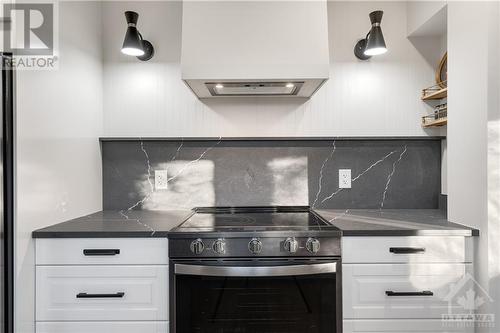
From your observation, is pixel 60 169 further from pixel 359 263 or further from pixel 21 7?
pixel 359 263

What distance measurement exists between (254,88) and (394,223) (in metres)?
0.99

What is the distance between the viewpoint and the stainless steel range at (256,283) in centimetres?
140

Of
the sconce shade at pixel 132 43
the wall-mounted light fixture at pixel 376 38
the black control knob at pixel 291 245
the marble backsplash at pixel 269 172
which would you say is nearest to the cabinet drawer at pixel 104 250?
the black control knob at pixel 291 245

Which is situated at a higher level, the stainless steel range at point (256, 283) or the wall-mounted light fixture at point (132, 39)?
the wall-mounted light fixture at point (132, 39)

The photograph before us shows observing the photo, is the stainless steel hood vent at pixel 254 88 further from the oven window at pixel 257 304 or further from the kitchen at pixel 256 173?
the oven window at pixel 257 304

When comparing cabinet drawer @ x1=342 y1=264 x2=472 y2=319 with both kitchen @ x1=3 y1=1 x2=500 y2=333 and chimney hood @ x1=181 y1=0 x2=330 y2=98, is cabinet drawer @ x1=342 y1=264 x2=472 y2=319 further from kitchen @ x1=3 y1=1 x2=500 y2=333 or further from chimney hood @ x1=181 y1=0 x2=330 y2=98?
chimney hood @ x1=181 y1=0 x2=330 y2=98

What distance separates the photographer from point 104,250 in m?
1.42

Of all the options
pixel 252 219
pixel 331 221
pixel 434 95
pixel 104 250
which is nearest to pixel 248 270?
pixel 252 219

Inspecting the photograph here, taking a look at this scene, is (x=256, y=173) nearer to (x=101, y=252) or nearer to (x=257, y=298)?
(x=257, y=298)

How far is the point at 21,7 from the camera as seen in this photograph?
1.34 meters

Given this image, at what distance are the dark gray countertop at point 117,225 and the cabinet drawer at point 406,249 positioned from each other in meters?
0.83

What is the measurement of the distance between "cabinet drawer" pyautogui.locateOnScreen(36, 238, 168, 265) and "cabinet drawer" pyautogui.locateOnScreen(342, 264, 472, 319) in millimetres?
831

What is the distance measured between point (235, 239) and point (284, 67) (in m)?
0.83

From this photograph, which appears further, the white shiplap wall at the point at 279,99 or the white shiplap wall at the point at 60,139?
the white shiplap wall at the point at 279,99
